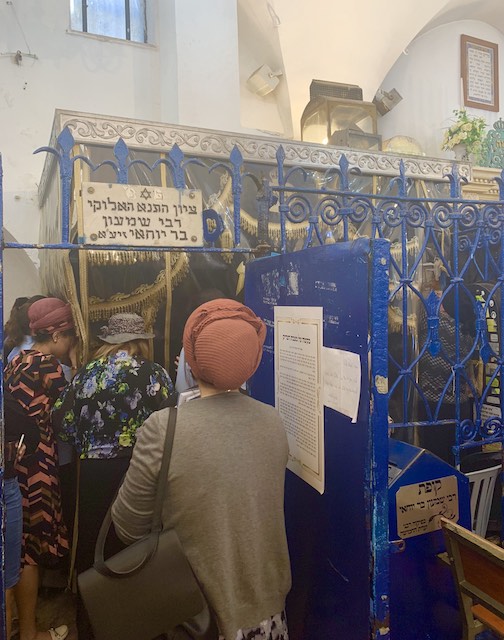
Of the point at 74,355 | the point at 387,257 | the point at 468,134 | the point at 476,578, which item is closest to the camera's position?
the point at 387,257

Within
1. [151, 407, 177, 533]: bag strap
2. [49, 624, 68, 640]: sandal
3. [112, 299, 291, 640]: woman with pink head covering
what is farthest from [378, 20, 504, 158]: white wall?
[49, 624, 68, 640]: sandal

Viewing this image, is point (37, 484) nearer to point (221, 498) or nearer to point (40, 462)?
point (40, 462)

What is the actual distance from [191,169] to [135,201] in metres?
1.68

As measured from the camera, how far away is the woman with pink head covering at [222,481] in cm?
117

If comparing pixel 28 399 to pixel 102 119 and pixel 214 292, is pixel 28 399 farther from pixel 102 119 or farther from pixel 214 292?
pixel 102 119

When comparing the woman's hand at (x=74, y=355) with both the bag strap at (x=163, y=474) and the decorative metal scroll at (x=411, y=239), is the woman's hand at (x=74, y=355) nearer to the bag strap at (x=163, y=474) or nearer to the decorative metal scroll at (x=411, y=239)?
the decorative metal scroll at (x=411, y=239)

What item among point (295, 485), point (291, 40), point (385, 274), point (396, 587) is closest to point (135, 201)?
point (385, 274)

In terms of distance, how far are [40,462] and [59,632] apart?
0.80 m

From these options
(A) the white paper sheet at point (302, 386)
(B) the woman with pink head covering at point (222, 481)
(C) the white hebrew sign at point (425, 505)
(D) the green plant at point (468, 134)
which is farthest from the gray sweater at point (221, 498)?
(D) the green plant at point (468, 134)

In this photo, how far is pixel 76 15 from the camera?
16.3 ft

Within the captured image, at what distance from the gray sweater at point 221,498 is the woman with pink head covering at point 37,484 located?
1.05m

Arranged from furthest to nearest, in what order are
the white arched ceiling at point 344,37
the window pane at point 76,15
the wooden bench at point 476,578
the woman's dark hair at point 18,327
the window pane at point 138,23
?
the window pane at point 138,23
the window pane at point 76,15
the white arched ceiling at point 344,37
the woman's dark hair at point 18,327
the wooden bench at point 476,578

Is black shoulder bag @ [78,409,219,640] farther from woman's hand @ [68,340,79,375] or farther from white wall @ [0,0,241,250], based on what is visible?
white wall @ [0,0,241,250]

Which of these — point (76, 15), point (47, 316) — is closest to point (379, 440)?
point (47, 316)
